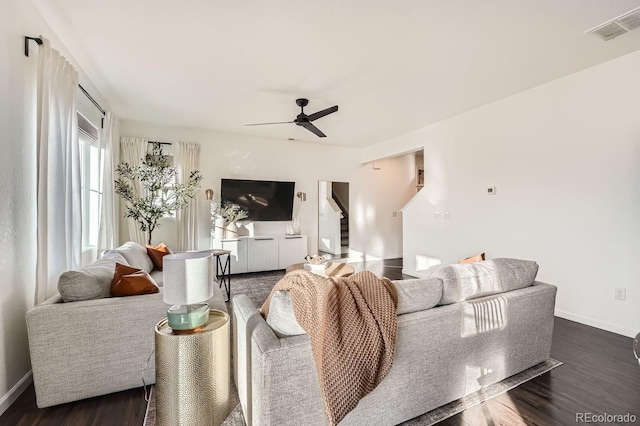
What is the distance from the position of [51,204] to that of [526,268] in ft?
11.7

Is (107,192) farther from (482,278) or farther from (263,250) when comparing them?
(482,278)

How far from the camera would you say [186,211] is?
5.20 meters

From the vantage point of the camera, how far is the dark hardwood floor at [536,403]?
1677 millimetres

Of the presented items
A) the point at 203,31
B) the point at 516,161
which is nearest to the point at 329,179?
the point at 516,161

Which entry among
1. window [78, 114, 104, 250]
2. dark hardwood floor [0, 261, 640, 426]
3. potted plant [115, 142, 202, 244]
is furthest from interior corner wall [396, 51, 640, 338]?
window [78, 114, 104, 250]

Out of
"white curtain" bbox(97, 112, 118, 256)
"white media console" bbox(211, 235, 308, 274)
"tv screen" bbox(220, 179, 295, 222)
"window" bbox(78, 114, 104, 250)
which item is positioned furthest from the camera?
"tv screen" bbox(220, 179, 295, 222)

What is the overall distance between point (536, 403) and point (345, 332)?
4.93 ft

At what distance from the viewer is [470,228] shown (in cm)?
437

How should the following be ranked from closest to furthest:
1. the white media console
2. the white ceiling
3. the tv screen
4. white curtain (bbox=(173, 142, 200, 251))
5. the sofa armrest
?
the sofa armrest, the white ceiling, white curtain (bbox=(173, 142, 200, 251)), the white media console, the tv screen

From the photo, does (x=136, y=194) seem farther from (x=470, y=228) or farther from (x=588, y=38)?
(x=588, y=38)

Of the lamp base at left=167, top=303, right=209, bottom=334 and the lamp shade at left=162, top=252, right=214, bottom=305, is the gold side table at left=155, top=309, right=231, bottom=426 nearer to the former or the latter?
the lamp base at left=167, top=303, right=209, bottom=334

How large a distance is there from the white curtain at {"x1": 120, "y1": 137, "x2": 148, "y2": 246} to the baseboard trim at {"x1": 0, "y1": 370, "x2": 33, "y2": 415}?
3.10 metres

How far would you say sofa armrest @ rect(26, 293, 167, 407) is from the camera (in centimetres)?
173

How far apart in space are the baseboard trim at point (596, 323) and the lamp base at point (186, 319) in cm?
384
